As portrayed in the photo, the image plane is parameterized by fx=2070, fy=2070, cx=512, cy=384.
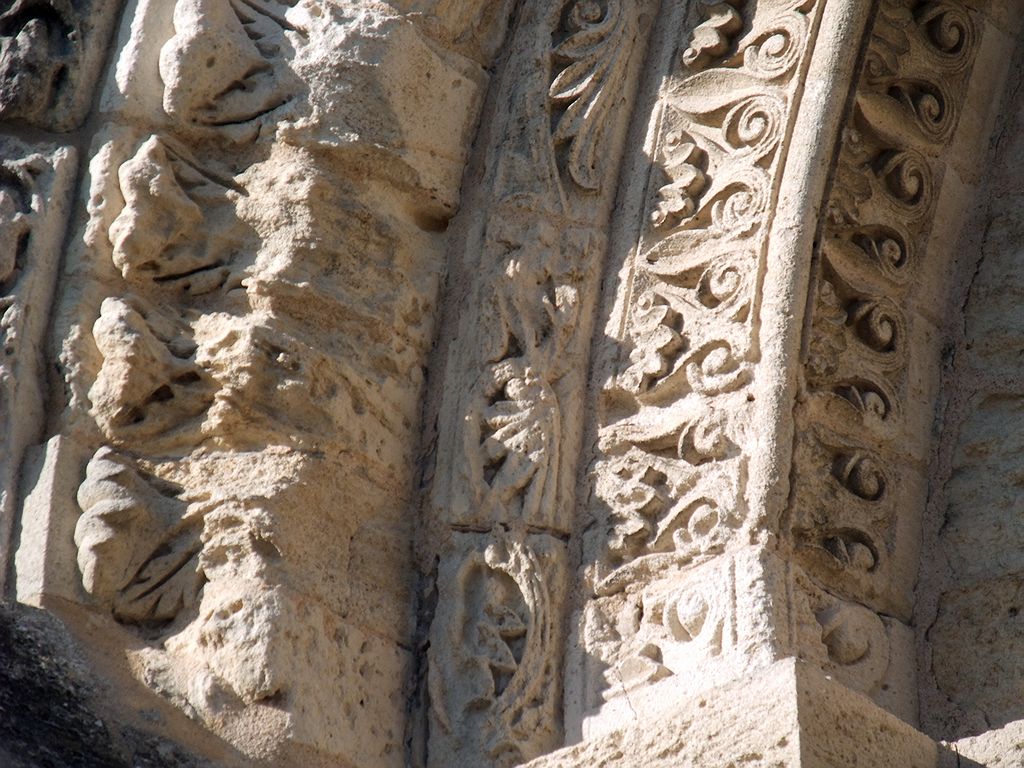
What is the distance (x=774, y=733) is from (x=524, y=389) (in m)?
0.89

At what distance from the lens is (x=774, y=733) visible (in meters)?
2.67

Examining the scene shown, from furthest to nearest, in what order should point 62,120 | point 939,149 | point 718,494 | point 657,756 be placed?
1. point 939,149
2. point 62,120
3. point 718,494
4. point 657,756

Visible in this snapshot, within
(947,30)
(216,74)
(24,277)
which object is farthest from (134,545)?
(947,30)

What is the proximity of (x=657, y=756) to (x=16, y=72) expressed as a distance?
5.18 feet

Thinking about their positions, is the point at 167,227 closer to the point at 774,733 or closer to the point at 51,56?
the point at 51,56

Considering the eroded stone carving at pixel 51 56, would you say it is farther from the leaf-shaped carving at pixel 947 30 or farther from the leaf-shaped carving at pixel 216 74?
the leaf-shaped carving at pixel 947 30

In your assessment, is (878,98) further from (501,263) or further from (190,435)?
(190,435)

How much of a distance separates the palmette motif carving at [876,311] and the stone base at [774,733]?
488 millimetres

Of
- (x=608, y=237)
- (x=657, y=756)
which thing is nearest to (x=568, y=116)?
(x=608, y=237)

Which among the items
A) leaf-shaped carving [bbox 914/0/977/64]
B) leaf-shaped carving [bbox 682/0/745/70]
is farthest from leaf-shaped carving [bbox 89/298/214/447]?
leaf-shaped carving [bbox 914/0/977/64]

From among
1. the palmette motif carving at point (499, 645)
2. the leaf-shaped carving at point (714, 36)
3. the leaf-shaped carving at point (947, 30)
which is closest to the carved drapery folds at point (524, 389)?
the palmette motif carving at point (499, 645)

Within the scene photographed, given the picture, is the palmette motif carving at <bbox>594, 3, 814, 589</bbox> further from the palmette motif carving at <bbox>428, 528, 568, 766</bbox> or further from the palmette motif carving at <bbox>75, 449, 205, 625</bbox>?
the palmette motif carving at <bbox>75, 449, 205, 625</bbox>

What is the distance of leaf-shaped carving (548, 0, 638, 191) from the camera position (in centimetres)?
356

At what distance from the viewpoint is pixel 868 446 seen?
3391 millimetres
